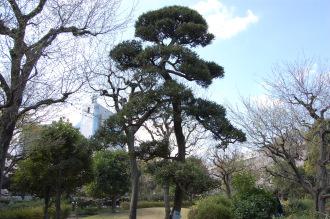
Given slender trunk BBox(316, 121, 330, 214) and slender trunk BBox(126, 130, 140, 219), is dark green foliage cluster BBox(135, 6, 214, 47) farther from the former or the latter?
slender trunk BBox(316, 121, 330, 214)

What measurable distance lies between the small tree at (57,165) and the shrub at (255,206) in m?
6.00

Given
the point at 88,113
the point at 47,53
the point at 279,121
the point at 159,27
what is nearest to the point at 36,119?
the point at 88,113

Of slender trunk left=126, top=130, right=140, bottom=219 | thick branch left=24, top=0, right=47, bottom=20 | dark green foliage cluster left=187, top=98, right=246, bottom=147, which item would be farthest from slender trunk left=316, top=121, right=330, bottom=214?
thick branch left=24, top=0, right=47, bottom=20

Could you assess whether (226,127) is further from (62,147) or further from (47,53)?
(62,147)

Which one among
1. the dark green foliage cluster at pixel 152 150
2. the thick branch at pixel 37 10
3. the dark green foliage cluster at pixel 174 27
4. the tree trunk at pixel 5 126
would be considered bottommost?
the tree trunk at pixel 5 126

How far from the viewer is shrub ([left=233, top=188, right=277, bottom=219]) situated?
1371 cm

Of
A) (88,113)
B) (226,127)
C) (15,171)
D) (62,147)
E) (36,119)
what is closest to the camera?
(226,127)

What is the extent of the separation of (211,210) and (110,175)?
12300mm

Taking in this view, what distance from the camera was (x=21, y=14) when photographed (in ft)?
25.1

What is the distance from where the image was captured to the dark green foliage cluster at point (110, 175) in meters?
27.6

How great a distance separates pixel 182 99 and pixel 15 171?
10357 mm

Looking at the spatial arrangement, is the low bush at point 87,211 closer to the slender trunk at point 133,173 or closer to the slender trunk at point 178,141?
the slender trunk at point 133,173

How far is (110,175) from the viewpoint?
27.6 metres

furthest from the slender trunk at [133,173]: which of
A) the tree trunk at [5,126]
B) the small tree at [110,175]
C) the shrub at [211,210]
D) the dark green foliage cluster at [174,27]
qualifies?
the small tree at [110,175]
